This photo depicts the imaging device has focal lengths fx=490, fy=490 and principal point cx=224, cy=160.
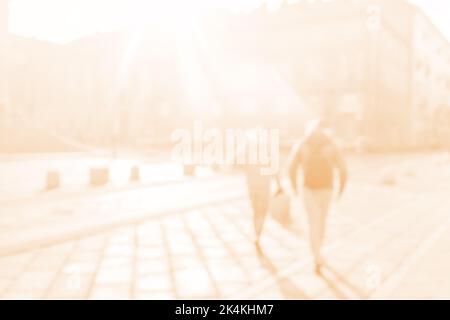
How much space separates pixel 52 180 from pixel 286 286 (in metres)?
11.0

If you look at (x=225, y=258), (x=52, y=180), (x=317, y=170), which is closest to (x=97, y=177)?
(x=52, y=180)

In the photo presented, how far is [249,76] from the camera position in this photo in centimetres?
4753

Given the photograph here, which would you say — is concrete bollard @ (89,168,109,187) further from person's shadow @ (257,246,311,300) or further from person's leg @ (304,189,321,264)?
person's leg @ (304,189,321,264)

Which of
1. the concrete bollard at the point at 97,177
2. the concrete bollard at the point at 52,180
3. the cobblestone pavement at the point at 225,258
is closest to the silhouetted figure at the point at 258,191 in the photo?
the cobblestone pavement at the point at 225,258

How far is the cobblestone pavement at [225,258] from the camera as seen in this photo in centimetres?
495

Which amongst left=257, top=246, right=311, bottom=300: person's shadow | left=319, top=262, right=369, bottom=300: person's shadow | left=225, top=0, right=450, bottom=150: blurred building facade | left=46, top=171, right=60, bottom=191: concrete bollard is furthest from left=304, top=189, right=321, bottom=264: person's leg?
left=225, top=0, right=450, bottom=150: blurred building facade

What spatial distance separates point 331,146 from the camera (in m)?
5.68

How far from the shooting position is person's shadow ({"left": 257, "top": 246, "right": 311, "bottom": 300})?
4742 mm

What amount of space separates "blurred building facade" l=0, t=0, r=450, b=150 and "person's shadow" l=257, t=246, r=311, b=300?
32.3 meters

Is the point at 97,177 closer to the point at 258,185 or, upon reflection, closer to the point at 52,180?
the point at 52,180

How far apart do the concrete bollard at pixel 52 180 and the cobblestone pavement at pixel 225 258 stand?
14.6 ft

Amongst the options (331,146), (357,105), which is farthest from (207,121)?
(331,146)
